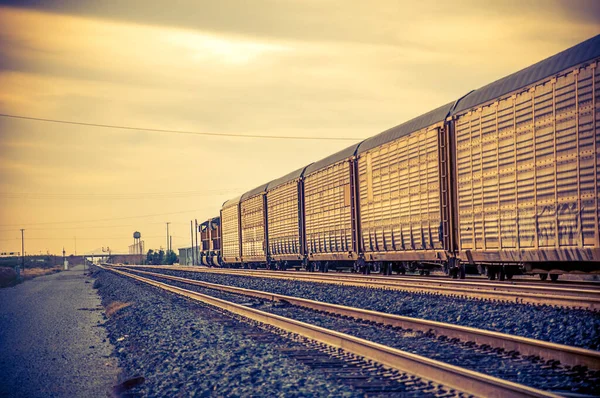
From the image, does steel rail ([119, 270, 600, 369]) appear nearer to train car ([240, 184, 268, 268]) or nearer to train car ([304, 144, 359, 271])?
train car ([304, 144, 359, 271])

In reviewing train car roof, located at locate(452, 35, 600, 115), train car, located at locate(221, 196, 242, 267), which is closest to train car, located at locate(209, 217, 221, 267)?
train car, located at locate(221, 196, 242, 267)

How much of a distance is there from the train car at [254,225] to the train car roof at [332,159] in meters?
7.81

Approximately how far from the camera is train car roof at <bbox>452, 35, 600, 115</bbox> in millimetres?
12383

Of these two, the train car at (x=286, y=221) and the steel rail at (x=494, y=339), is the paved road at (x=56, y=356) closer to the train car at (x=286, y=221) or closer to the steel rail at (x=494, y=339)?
the steel rail at (x=494, y=339)

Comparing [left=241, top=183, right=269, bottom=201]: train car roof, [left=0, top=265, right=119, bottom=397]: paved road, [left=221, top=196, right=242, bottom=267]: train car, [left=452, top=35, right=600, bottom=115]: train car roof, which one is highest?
[left=452, top=35, right=600, bottom=115]: train car roof

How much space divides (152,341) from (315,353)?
3.73 meters

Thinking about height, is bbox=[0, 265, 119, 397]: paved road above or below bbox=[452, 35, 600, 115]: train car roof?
below

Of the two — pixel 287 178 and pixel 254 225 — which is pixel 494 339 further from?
pixel 254 225

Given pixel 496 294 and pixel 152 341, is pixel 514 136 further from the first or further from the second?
pixel 152 341

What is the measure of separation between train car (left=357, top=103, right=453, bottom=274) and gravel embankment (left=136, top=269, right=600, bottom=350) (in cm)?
222

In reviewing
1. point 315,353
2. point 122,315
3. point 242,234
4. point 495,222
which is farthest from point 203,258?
point 315,353

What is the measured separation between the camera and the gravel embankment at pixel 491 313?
939 centimetres

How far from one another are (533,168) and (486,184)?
197cm

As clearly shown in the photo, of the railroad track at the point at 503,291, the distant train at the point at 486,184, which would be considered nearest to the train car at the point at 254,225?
the distant train at the point at 486,184
